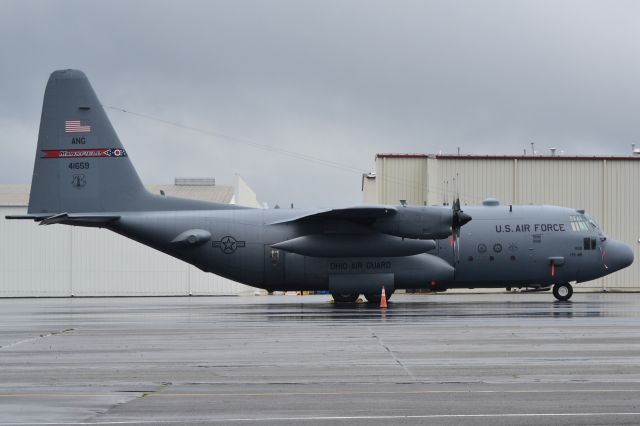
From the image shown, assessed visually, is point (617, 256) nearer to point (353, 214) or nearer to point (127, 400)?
point (353, 214)

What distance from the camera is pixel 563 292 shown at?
118ft

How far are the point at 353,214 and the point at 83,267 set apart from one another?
28468 mm

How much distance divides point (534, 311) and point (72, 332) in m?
15.2

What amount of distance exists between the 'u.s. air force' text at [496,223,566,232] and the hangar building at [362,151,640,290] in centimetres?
1895

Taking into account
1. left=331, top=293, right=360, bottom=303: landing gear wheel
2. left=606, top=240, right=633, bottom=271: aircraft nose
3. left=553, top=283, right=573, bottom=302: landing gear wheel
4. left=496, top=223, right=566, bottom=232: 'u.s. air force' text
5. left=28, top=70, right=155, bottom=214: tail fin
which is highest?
left=28, top=70, right=155, bottom=214: tail fin

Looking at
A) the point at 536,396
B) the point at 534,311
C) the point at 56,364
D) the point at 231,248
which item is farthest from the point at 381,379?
the point at 231,248

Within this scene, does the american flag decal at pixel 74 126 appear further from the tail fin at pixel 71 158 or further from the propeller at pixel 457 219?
the propeller at pixel 457 219

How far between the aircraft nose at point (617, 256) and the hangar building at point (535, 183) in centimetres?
1787

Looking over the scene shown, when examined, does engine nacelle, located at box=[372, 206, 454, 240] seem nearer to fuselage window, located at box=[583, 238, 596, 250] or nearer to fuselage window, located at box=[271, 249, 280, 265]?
fuselage window, located at box=[271, 249, 280, 265]

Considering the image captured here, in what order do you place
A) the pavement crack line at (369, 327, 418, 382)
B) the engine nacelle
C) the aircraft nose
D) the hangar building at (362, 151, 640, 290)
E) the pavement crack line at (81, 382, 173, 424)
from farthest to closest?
the hangar building at (362, 151, 640, 290)
the aircraft nose
the engine nacelle
the pavement crack line at (369, 327, 418, 382)
the pavement crack line at (81, 382, 173, 424)

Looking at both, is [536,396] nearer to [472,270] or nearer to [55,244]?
[472,270]

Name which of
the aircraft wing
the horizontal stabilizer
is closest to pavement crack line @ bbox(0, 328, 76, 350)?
the horizontal stabilizer

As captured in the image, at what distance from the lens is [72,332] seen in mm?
22047

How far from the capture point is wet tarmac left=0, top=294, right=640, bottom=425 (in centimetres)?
1025
